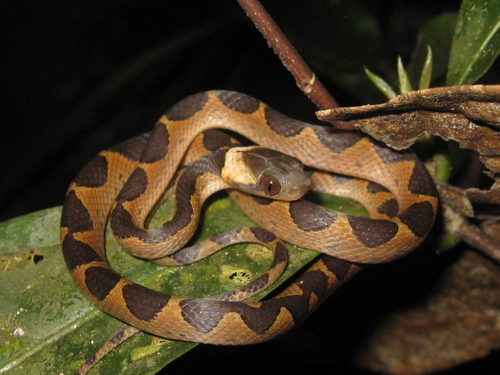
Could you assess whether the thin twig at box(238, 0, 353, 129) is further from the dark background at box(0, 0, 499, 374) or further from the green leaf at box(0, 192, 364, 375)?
the dark background at box(0, 0, 499, 374)

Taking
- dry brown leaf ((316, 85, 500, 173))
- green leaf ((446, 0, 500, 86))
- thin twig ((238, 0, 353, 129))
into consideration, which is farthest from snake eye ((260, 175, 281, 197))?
green leaf ((446, 0, 500, 86))

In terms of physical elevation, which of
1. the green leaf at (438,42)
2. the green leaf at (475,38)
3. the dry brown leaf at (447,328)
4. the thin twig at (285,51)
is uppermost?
the thin twig at (285,51)

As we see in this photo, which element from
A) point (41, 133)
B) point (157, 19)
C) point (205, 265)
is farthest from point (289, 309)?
point (157, 19)

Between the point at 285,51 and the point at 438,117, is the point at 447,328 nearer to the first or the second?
the point at 438,117

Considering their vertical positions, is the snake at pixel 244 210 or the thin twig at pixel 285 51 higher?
the thin twig at pixel 285 51

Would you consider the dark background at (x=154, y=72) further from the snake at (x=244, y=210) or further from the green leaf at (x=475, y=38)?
the green leaf at (x=475, y=38)

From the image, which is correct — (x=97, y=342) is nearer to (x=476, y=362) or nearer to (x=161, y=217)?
(x=161, y=217)

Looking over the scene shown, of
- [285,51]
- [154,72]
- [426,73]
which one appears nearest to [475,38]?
[426,73]

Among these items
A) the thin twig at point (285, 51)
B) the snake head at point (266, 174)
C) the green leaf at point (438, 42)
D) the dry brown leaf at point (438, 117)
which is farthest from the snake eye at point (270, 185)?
the green leaf at point (438, 42)
